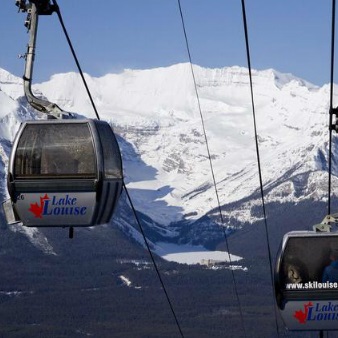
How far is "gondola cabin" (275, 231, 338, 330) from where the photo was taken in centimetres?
2919

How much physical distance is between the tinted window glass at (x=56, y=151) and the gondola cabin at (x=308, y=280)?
589cm

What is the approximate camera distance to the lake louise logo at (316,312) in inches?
1144

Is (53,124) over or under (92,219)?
over

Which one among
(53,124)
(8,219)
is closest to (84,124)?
(53,124)

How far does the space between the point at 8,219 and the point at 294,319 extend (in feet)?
22.9

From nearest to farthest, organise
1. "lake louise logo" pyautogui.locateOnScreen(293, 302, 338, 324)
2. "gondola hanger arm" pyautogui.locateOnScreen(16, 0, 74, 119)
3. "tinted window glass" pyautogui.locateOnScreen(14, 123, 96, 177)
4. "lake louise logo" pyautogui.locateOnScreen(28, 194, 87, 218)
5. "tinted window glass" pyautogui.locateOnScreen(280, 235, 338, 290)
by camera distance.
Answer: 1. "gondola hanger arm" pyautogui.locateOnScreen(16, 0, 74, 119)
2. "lake louise logo" pyautogui.locateOnScreen(28, 194, 87, 218)
3. "tinted window glass" pyautogui.locateOnScreen(14, 123, 96, 177)
4. "lake louise logo" pyautogui.locateOnScreen(293, 302, 338, 324)
5. "tinted window glass" pyautogui.locateOnScreen(280, 235, 338, 290)

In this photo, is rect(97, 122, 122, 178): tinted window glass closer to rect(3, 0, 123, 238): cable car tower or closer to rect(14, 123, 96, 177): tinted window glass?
rect(3, 0, 123, 238): cable car tower

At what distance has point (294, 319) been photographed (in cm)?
2938

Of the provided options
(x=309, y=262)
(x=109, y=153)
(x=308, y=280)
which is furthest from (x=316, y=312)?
(x=109, y=153)

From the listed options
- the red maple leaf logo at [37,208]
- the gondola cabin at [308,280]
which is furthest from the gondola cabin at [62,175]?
the gondola cabin at [308,280]

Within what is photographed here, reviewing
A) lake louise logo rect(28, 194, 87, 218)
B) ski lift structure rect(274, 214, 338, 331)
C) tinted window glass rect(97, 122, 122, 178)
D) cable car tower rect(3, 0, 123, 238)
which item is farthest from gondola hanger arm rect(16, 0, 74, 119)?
ski lift structure rect(274, 214, 338, 331)

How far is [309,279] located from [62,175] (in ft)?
22.9

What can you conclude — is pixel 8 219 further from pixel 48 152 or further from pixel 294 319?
pixel 294 319

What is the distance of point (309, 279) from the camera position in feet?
98.6
